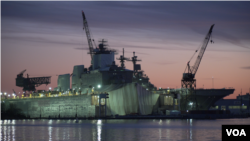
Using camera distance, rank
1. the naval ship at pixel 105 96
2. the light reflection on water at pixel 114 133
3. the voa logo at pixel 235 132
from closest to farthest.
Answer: the voa logo at pixel 235 132
the light reflection on water at pixel 114 133
the naval ship at pixel 105 96

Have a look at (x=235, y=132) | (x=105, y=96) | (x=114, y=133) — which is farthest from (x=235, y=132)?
(x=105, y=96)

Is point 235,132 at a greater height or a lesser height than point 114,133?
greater

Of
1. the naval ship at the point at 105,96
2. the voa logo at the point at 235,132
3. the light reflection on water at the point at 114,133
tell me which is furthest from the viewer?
the naval ship at the point at 105,96

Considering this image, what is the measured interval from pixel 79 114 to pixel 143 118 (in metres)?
23.3

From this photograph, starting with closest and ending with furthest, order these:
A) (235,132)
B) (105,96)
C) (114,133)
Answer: (235,132)
(114,133)
(105,96)

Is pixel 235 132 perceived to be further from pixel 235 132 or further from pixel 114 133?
pixel 114 133

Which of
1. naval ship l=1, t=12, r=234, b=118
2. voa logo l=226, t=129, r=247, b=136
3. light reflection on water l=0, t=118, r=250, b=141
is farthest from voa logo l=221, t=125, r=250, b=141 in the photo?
naval ship l=1, t=12, r=234, b=118

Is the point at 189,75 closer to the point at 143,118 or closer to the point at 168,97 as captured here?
the point at 168,97

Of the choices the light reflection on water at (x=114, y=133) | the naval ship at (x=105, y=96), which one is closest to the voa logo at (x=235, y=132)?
the light reflection on water at (x=114, y=133)

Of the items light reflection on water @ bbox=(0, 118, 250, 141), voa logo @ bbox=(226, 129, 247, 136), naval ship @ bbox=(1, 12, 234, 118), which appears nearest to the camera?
voa logo @ bbox=(226, 129, 247, 136)

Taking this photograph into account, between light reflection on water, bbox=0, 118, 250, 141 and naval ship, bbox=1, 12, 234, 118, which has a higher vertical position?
naval ship, bbox=1, 12, 234, 118

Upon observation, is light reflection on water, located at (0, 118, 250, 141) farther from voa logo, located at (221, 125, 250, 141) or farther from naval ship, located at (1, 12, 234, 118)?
naval ship, located at (1, 12, 234, 118)

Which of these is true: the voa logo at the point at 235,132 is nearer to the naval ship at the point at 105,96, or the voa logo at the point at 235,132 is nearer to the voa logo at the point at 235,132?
the voa logo at the point at 235,132

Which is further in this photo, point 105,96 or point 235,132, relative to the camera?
point 105,96
